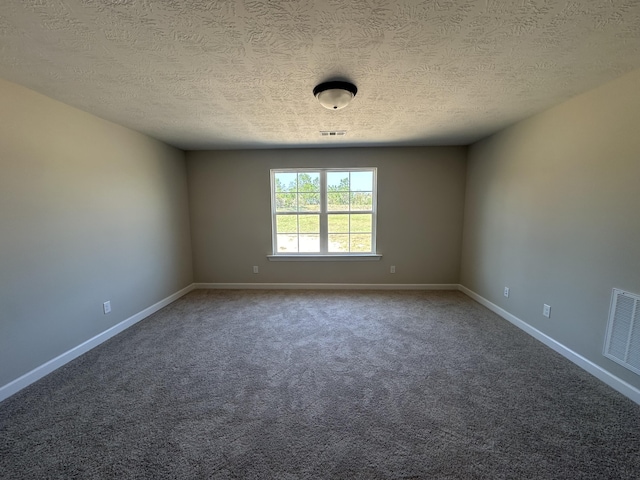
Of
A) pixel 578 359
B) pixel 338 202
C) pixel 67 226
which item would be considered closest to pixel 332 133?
pixel 338 202

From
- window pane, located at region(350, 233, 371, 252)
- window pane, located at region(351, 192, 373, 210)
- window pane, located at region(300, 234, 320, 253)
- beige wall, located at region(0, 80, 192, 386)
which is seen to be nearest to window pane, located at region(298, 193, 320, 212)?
window pane, located at region(300, 234, 320, 253)

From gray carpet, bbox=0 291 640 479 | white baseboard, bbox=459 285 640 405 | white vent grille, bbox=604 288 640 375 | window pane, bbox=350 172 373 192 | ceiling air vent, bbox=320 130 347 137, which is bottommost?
gray carpet, bbox=0 291 640 479

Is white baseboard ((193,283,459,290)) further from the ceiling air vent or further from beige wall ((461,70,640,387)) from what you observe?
the ceiling air vent

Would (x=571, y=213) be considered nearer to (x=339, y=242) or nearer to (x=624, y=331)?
(x=624, y=331)

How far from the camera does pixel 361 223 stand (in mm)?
3982

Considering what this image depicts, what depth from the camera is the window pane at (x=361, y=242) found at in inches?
158

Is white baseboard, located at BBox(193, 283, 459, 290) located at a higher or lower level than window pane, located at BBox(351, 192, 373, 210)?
lower

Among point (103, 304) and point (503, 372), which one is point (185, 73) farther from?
point (503, 372)

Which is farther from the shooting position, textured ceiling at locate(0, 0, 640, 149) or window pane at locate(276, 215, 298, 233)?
window pane at locate(276, 215, 298, 233)

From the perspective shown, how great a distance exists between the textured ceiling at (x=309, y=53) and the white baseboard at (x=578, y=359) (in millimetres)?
2199

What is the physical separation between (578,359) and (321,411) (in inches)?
88.7

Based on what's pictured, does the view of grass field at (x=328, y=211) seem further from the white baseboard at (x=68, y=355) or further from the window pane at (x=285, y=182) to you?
the white baseboard at (x=68, y=355)

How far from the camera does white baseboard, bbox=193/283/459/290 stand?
397 cm

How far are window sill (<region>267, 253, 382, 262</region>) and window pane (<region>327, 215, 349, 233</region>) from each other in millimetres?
447
